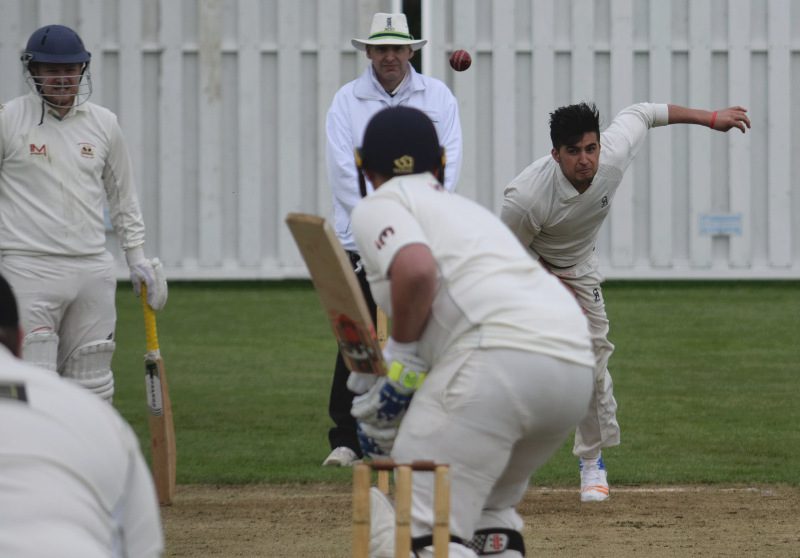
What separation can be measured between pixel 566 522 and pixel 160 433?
72.6 inches

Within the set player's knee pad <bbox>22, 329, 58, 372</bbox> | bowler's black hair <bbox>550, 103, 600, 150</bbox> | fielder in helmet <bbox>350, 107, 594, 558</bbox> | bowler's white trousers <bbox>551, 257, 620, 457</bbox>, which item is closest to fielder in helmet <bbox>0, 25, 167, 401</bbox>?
player's knee pad <bbox>22, 329, 58, 372</bbox>

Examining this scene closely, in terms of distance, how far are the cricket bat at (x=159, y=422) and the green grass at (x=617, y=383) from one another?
0.60 metres

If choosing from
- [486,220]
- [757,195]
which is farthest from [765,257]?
[486,220]

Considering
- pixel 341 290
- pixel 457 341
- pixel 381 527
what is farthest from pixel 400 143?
pixel 381 527

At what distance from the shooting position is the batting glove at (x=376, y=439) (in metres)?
4.40

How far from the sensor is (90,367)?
652 centimetres

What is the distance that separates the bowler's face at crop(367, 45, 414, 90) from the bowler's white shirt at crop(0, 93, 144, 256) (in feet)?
4.34

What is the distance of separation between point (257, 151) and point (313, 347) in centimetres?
427

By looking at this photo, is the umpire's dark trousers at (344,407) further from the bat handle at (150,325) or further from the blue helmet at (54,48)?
the blue helmet at (54,48)

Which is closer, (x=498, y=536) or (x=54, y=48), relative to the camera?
(x=498, y=536)

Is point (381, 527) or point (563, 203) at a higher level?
point (563, 203)

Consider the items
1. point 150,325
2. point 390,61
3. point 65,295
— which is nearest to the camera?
point 65,295

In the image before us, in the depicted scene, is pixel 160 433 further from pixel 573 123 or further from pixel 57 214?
pixel 573 123

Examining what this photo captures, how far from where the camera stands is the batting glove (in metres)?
4.40
